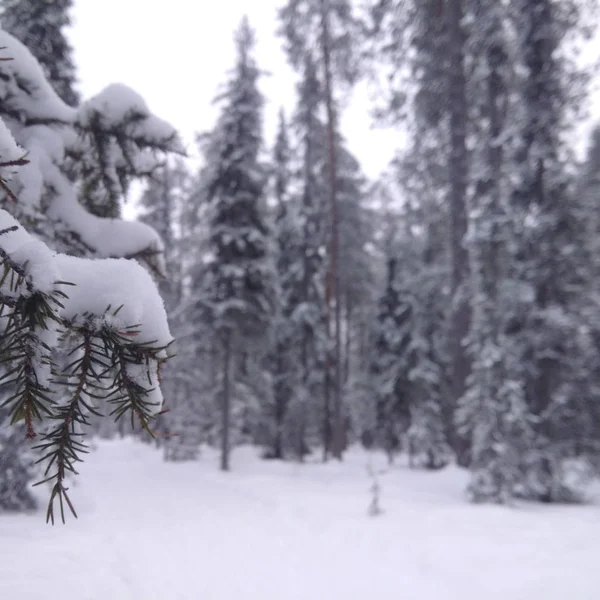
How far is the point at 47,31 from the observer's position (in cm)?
991

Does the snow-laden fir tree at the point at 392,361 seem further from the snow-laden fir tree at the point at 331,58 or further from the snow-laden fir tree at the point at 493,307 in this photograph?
the snow-laden fir tree at the point at 493,307

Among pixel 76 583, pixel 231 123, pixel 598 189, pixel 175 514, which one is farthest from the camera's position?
pixel 231 123

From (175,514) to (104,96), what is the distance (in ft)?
20.3

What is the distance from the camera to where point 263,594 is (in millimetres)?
3789

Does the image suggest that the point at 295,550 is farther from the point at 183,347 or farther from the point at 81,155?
the point at 183,347

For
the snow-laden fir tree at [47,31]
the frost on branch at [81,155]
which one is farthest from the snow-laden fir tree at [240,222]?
the frost on branch at [81,155]

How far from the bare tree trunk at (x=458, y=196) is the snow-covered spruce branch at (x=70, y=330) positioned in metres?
9.83

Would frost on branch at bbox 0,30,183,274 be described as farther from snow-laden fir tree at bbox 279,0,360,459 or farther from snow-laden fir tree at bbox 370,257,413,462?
snow-laden fir tree at bbox 370,257,413,462

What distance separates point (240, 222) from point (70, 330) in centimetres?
1407

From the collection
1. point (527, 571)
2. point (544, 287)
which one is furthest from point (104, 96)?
point (544, 287)

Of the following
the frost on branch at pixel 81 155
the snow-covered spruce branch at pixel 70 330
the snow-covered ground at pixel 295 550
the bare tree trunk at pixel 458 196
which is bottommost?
the snow-covered ground at pixel 295 550

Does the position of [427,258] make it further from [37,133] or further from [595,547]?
[37,133]

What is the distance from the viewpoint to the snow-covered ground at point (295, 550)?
2.99 metres

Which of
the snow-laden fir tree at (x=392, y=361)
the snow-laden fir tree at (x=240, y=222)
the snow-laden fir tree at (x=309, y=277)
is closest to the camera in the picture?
the snow-laden fir tree at (x=240, y=222)
